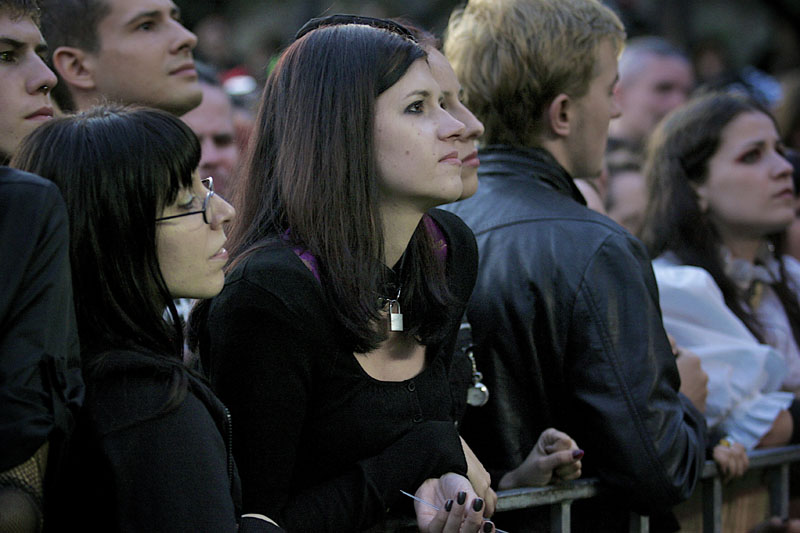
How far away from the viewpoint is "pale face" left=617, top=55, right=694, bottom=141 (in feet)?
23.4

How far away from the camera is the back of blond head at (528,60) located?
3.45 metres

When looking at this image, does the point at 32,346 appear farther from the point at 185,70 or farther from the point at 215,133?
the point at 215,133

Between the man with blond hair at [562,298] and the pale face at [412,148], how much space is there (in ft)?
2.02

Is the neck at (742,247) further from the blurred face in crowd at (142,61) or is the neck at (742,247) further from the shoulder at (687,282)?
the blurred face in crowd at (142,61)

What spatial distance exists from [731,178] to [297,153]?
8.47ft

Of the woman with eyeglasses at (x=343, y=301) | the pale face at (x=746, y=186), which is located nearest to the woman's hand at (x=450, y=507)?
the woman with eyeglasses at (x=343, y=301)

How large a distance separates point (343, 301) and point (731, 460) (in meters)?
1.68

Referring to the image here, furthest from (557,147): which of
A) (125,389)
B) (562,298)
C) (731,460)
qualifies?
(125,389)

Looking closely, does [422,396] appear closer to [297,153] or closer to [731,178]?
[297,153]

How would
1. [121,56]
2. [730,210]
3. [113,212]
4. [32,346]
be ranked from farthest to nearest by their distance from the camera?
1. [730,210]
2. [121,56]
3. [113,212]
4. [32,346]

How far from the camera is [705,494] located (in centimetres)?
338

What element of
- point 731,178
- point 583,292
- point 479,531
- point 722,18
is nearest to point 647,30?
point 722,18

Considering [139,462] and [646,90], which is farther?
[646,90]

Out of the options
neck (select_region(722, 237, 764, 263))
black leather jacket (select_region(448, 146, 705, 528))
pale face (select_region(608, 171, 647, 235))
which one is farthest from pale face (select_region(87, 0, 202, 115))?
pale face (select_region(608, 171, 647, 235))
